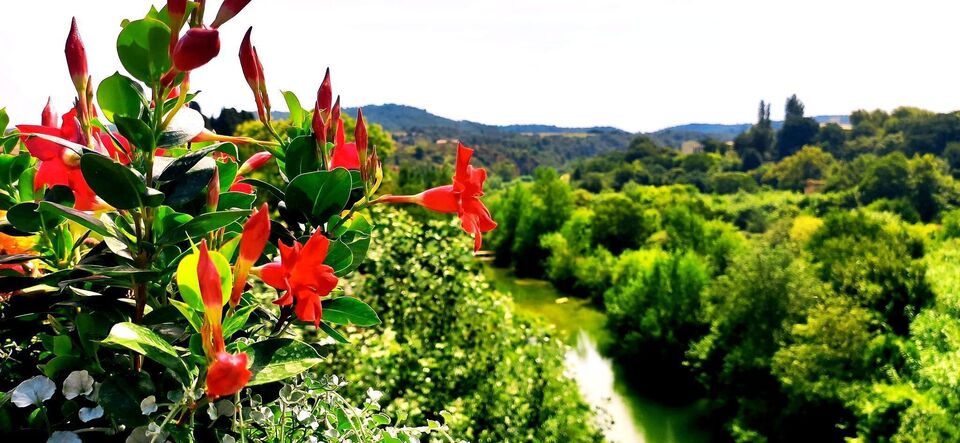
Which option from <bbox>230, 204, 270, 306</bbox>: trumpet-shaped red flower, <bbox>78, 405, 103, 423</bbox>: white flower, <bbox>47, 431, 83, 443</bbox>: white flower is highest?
<bbox>230, 204, 270, 306</bbox>: trumpet-shaped red flower

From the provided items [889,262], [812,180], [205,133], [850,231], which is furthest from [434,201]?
[812,180]

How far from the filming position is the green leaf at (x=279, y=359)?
2.27ft

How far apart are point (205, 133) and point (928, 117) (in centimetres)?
7136

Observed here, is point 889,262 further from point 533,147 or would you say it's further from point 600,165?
point 533,147

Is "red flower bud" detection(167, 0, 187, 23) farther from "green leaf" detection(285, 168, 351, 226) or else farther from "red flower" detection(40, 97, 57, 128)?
"red flower" detection(40, 97, 57, 128)

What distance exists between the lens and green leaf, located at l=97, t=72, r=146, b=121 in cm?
75

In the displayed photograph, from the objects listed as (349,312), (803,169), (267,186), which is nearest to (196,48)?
(267,186)

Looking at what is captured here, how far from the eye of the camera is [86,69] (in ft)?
2.68

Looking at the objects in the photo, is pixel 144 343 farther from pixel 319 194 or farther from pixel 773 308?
pixel 773 308

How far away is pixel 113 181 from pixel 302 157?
0.80ft

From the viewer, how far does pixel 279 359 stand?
72 centimetres

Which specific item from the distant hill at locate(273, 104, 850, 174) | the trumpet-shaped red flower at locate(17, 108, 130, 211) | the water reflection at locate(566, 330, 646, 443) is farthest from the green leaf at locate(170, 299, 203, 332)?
the distant hill at locate(273, 104, 850, 174)

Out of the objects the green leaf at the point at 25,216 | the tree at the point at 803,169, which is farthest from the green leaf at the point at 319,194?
the tree at the point at 803,169

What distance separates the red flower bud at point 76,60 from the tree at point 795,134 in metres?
83.2
